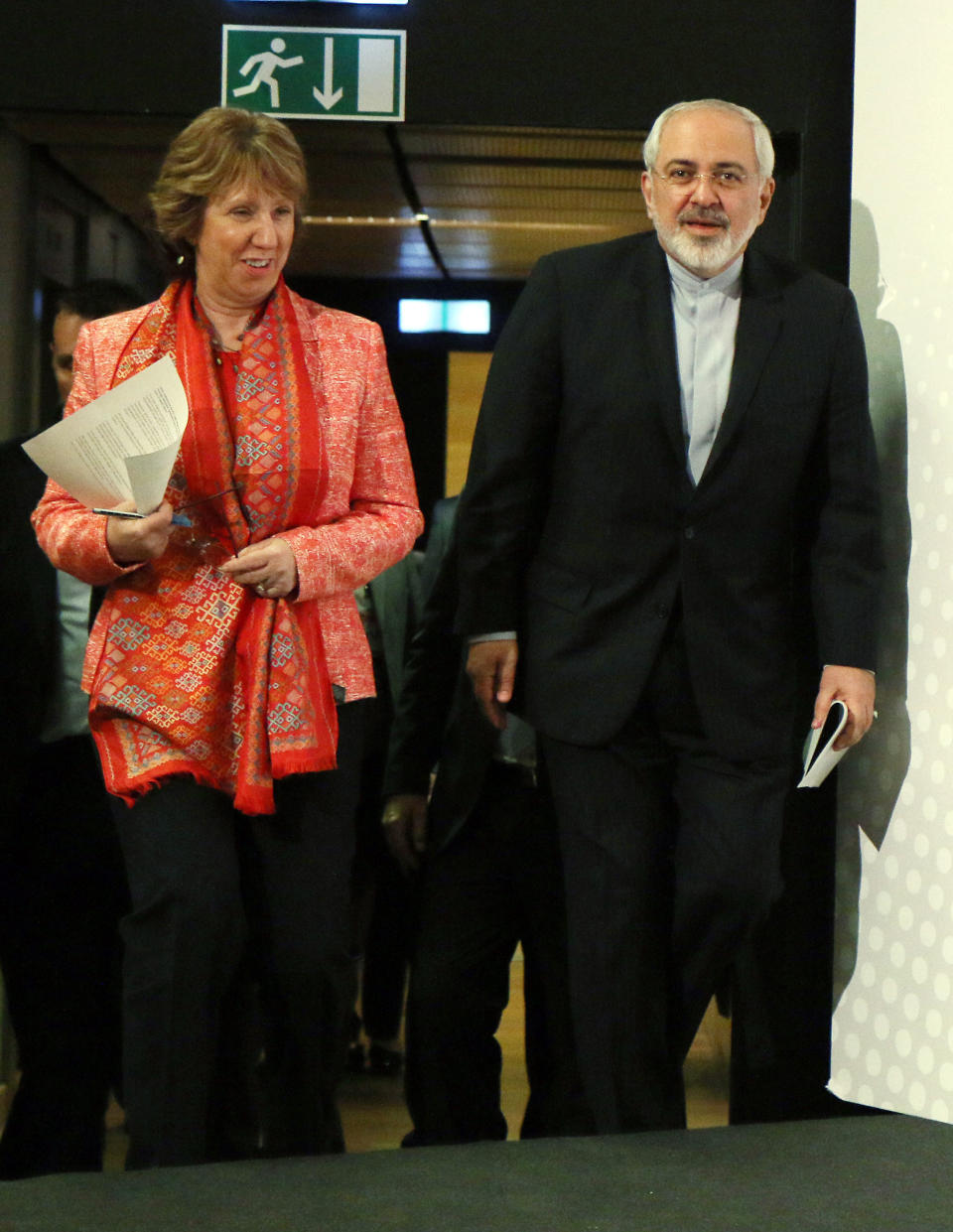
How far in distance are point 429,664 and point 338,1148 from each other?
3.23 feet

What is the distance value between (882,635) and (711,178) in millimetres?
986

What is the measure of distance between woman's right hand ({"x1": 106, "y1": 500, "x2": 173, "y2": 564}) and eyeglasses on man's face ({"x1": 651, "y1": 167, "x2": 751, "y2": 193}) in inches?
40.8

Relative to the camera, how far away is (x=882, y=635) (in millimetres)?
3076

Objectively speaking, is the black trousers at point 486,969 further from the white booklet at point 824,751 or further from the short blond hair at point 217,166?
the short blond hair at point 217,166

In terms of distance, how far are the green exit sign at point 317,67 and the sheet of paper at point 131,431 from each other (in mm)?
1203

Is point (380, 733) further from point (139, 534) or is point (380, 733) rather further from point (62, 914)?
point (139, 534)

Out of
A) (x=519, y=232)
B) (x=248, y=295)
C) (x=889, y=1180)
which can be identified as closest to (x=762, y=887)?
(x=889, y=1180)

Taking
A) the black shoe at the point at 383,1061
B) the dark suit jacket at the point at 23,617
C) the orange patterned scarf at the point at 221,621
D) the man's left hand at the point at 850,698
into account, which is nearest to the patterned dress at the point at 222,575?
the orange patterned scarf at the point at 221,621

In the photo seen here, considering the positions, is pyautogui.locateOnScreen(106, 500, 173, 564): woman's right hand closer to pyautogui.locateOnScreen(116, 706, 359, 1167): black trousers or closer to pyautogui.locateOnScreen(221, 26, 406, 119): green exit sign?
pyautogui.locateOnScreen(116, 706, 359, 1167): black trousers

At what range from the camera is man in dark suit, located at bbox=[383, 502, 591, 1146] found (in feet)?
9.79

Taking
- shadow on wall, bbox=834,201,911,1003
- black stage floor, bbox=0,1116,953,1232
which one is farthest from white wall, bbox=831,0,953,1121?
black stage floor, bbox=0,1116,953,1232

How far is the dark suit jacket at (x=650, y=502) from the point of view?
2.63 metres

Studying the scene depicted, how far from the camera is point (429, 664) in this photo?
315 cm

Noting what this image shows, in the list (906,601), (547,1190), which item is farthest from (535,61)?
(547,1190)
